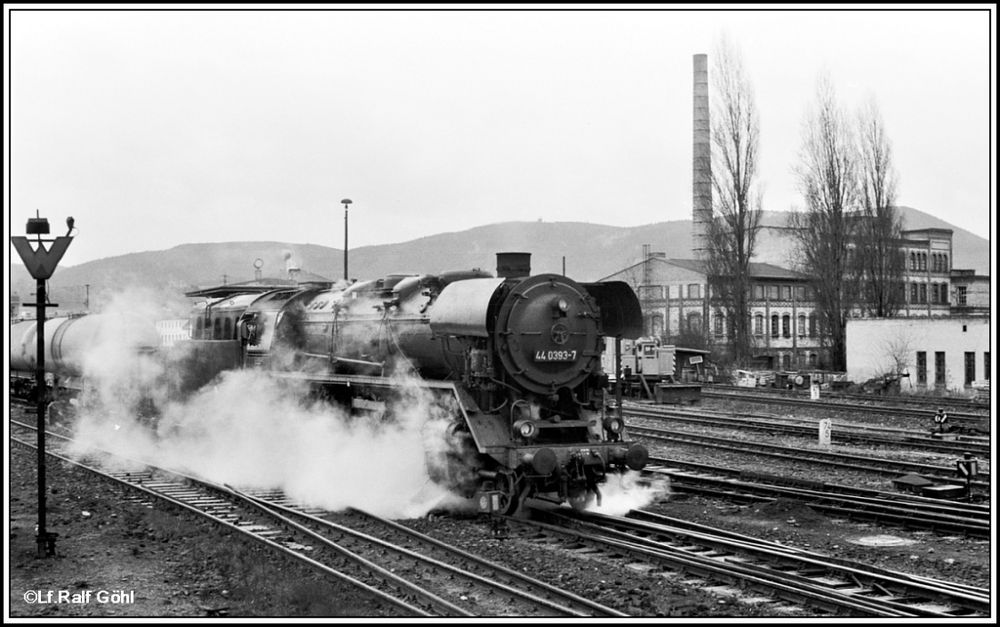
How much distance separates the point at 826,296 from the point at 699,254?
1190cm

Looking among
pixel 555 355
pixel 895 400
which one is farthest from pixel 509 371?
pixel 895 400

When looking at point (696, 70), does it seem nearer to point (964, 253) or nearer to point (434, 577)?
point (434, 577)

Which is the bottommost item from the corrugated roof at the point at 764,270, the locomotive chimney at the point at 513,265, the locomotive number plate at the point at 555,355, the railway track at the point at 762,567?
the railway track at the point at 762,567

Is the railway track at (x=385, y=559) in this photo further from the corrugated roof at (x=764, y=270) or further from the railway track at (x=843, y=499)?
the corrugated roof at (x=764, y=270)

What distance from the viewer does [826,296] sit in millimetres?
40594

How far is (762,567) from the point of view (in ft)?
29.3

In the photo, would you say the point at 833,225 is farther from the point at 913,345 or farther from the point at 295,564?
the point at 295,564

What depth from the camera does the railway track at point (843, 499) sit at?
443 inches

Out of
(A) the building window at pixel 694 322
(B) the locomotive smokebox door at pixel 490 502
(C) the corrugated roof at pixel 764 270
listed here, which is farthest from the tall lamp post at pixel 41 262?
(C) the corrugated roof at pixel 764 270

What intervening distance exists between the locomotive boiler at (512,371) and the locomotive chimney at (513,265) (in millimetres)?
14

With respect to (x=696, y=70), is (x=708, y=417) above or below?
below

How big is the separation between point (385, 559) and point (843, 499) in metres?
6.20

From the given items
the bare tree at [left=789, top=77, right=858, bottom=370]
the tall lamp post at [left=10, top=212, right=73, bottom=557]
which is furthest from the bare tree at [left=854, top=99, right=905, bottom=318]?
the tall lamp post at [left=10, top=212, right=73, bottom=557]

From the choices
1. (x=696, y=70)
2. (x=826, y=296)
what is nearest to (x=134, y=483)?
(x=826, y=296)
